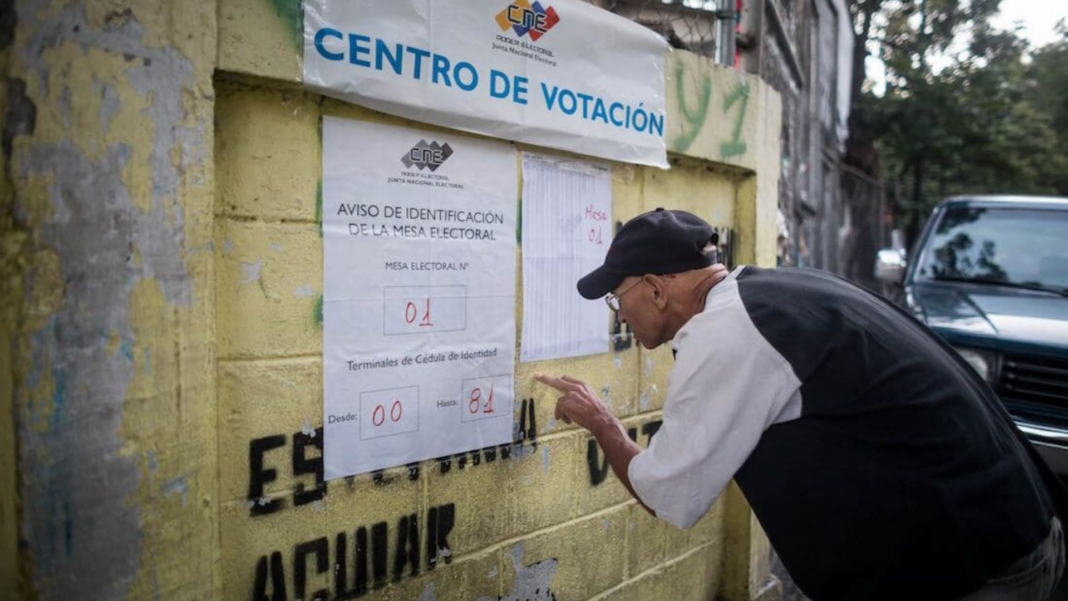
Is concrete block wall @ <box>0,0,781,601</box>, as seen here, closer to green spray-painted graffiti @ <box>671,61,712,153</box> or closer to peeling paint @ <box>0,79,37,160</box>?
peeling paint @ <box>0,79,37,160</box>

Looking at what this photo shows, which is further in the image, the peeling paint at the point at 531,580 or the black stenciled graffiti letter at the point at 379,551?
the peeling paint at the point at 531,580

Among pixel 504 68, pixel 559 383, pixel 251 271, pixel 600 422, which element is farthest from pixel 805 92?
pixel 251 271

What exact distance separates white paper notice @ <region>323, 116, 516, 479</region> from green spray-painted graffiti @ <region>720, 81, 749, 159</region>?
1294mm

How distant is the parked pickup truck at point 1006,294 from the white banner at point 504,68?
7.90 ft

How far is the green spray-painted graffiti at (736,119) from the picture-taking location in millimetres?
3205

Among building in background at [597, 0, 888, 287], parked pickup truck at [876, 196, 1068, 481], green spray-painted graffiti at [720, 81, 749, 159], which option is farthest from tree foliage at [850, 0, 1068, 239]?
green spray-painted graffiti at [720, 81, 749, 159]

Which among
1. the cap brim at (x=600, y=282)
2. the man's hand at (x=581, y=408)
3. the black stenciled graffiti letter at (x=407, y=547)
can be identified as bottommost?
the black stenciled graffiti letter at (x=407, y=547)

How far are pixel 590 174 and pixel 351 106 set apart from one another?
3.30 feet

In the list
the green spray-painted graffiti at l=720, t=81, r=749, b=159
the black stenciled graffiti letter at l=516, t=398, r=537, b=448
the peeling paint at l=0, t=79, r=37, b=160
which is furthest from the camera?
the green spray-painted graffiti at l=720, t=81, r=749, b=159

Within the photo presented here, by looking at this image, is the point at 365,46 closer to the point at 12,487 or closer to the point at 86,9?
the point at 86,9

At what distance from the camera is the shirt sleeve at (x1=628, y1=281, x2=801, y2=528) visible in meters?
1.52

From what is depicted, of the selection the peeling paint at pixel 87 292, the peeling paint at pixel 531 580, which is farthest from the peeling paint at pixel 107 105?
the peeling paint at pixel 531 580

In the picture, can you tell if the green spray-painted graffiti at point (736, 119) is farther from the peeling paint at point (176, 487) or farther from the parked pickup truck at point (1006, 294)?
the peeling paint at point (176, 487)

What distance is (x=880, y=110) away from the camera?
14.9 meters
